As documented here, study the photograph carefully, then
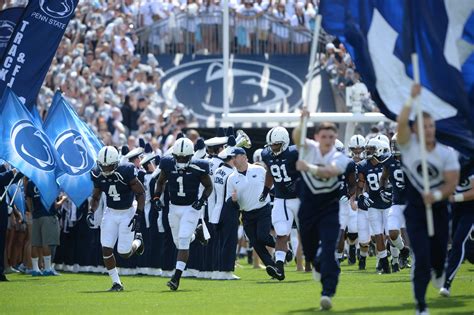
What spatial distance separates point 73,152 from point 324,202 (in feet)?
30.1

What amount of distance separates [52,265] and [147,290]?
6256 millimetres

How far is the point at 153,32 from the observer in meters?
34.4

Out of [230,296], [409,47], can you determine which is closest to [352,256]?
[230,296]

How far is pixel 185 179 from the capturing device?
1856 cm

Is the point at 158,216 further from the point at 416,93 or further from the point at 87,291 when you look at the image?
the point at 416,93

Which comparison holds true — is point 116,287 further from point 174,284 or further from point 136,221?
point 136,221

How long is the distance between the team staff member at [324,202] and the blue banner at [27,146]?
25.8 ft

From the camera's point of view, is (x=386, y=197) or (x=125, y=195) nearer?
(x=125, y=195)

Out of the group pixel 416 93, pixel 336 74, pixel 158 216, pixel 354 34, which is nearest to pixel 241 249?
pixel 336 74

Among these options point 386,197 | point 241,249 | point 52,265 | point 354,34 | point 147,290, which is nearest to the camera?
point 354,34

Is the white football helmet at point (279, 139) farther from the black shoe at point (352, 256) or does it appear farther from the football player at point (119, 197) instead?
the black shoe at point (352, 256)

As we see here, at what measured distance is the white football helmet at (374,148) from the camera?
21266mm

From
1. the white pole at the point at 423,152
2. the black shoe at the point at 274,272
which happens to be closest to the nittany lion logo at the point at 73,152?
the black shoe at the point at 274,272

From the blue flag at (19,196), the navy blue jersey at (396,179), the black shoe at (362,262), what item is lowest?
the black shoe at (362,262)
